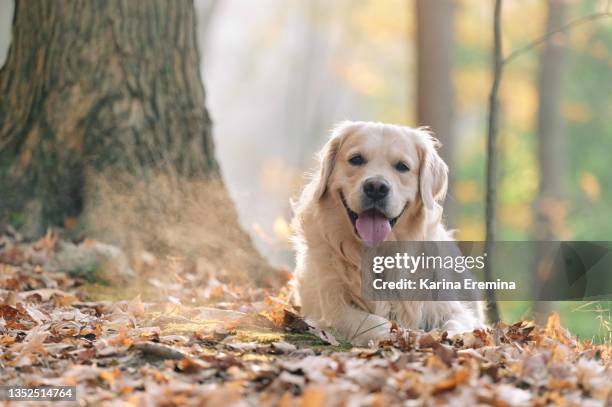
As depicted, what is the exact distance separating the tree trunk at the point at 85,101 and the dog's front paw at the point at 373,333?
3037mm

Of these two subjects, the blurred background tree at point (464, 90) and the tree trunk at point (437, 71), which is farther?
the blurred background tree at point (464, 90)

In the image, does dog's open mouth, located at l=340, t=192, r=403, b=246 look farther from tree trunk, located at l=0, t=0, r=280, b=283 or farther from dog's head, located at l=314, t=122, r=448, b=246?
tree trunk, located at l=0, t=0, r=280, b=283

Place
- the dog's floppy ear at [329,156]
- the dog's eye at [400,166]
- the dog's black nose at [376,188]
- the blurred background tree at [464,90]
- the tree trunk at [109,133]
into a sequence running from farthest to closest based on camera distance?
the blurred background tree at [464,90], the tree trunk at [109,133], the dog's floppy ear at [329,156], the dog's eye at [400,166], the dog's black nose at [376,188]

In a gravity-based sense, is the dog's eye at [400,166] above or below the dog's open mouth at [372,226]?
above

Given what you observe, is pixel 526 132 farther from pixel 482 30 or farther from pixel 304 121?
pixel 304 121

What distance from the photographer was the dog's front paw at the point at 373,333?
4715 mm

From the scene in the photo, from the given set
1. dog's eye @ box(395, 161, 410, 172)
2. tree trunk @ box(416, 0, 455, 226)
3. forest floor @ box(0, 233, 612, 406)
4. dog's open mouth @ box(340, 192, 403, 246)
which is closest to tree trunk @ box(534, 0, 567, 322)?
tree trunk @ box(416, 0, 455, 226)

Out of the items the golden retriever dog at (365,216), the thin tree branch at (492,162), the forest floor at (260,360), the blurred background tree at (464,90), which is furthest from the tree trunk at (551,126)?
the forest floor at (260,360)

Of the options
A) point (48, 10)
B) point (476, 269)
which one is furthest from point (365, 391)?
point (48, 10)

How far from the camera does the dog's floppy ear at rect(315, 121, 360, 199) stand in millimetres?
5371

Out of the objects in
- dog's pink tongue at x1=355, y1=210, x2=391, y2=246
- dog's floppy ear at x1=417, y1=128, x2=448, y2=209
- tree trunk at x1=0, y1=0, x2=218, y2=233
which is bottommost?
dog's pink tongue at x1=355, y1=210, x2=391, y2=246

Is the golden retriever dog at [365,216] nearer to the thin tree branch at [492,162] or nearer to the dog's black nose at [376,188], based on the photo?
the dog's black nose at [376,188]

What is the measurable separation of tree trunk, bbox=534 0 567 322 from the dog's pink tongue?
14.1m

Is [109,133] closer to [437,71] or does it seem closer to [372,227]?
[372,227]
